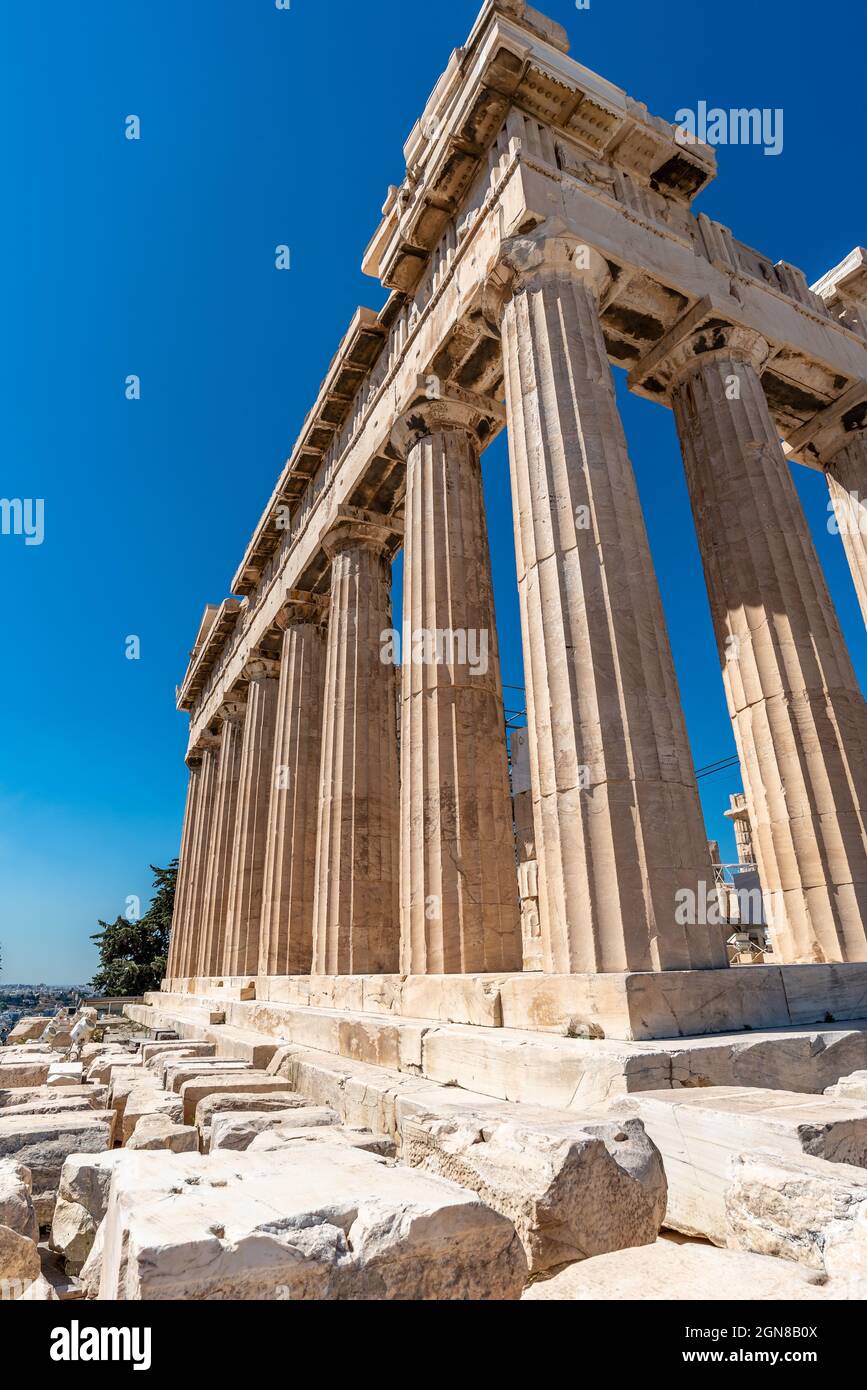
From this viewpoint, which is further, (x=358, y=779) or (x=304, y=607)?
(x=304, y=607)

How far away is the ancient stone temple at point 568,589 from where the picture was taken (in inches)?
264

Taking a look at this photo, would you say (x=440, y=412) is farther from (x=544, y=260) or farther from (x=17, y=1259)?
(x=17, y=1259)

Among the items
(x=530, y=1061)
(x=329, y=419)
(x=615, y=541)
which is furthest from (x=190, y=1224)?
(x=329, y=419)

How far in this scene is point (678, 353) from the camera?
11.7m

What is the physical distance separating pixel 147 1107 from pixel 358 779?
7.59 meters

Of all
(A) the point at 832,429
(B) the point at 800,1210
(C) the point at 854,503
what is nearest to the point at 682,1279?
(B) the point at 800,1210

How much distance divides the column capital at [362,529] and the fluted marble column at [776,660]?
6.59 meters

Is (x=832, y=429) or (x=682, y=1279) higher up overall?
(x=832, y=429)

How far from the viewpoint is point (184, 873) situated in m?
31.2

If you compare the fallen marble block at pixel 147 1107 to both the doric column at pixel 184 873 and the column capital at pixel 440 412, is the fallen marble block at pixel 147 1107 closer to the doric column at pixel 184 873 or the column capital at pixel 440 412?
the column capital at pixel 440 412

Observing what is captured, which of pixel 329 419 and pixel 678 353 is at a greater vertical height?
pixel 329 419

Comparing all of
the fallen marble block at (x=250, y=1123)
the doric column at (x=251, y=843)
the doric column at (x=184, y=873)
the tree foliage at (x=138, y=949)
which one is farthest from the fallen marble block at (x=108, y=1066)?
the tree foliage at (x=138, y=949)

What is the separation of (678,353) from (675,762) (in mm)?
7822
